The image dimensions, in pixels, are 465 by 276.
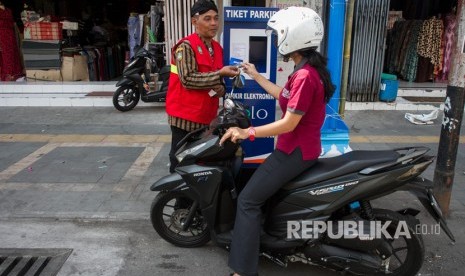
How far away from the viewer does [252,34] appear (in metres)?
3.71

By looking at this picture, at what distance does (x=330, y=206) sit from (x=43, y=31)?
27.8 ft

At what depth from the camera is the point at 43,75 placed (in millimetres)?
9281

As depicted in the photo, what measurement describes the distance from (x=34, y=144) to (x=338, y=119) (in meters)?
4.29

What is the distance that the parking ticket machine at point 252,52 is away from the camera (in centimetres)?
366

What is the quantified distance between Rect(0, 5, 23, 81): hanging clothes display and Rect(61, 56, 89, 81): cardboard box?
1260 mm

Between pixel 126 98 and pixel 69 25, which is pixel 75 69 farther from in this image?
pixel 126 98

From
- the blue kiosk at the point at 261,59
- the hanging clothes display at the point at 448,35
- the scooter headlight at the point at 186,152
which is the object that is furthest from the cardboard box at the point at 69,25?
the hanging clothes display at the point at 448,35

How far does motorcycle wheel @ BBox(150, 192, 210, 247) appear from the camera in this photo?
3.18 m

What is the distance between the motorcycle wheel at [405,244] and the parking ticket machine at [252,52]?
144cm

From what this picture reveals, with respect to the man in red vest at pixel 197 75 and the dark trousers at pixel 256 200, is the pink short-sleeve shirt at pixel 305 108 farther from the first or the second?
the man in red vest at pixel 197 75

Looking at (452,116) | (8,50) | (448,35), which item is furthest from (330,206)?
(8,50)

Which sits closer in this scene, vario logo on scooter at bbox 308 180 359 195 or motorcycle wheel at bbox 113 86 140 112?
vario logo on scooter at bbox 308 180 359 195

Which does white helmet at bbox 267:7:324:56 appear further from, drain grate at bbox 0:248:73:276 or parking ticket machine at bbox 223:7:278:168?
drain grate at bbox 0:248:73:276

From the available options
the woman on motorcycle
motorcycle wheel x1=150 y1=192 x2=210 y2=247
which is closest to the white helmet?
the woman on motorcycle
